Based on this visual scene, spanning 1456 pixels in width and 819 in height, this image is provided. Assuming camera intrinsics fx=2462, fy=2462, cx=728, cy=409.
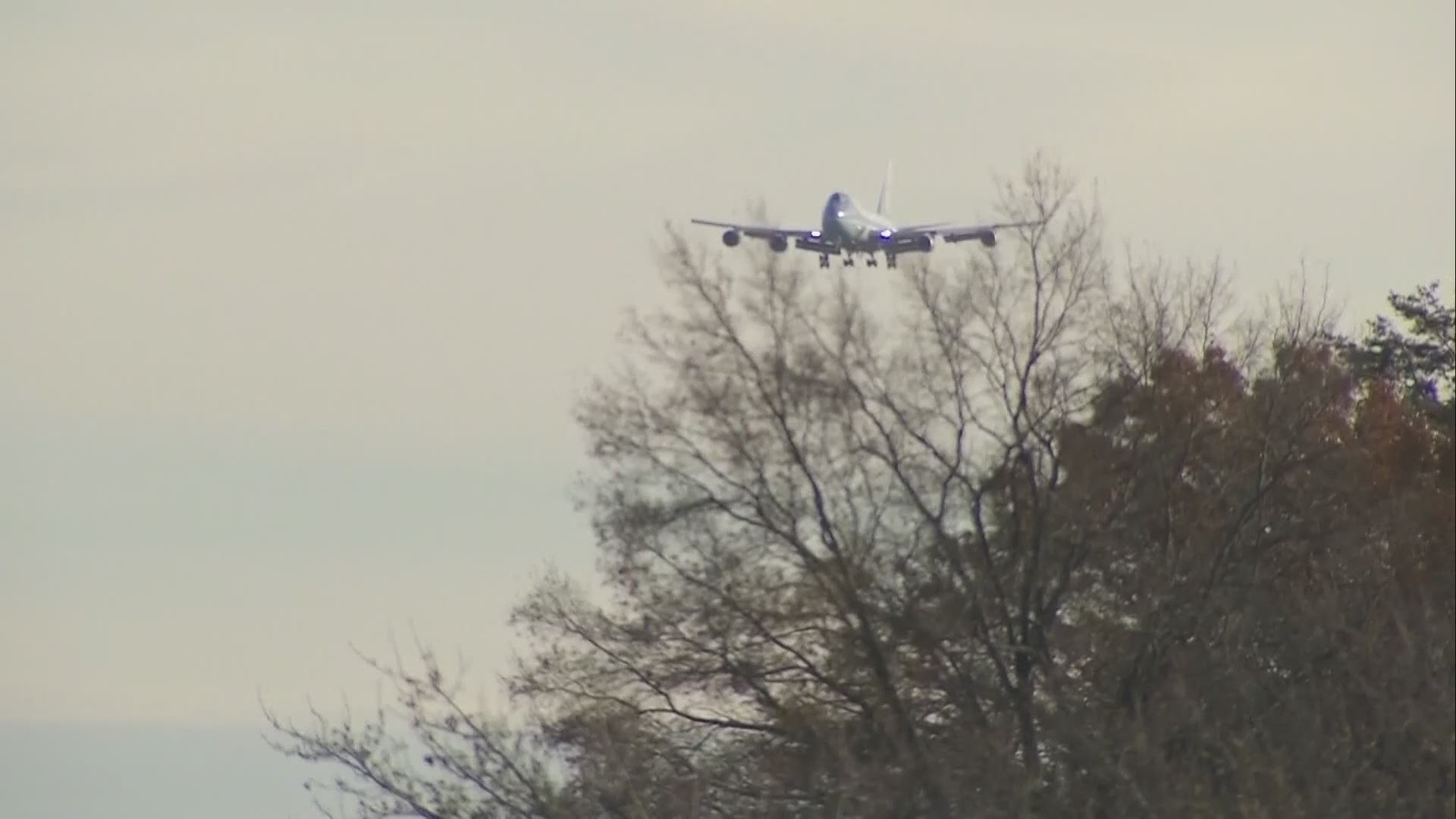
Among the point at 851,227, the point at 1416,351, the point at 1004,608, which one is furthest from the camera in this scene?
the point at 851,227

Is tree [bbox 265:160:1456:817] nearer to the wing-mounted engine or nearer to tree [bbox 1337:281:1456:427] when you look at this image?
tree [bbox 1337:281:1456:427]

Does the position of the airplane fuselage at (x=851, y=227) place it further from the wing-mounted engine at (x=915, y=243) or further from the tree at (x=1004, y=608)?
the tree at (x=1004, y=608)

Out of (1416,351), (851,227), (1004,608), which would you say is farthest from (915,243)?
(1004,608)

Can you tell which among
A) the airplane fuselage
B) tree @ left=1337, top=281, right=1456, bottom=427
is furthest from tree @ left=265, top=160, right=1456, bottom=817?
the airplane fuselage

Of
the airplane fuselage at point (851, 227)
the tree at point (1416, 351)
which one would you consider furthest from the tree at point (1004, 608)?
the airplane fuselage at point (851, 227)

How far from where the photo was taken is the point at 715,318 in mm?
25828

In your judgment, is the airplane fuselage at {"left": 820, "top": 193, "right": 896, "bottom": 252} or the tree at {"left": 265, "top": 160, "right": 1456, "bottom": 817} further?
the airplane fuselage at {"left": 820, "top": 193, "right": 896, "bottom": 252}

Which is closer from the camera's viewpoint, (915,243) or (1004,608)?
(1004,608)

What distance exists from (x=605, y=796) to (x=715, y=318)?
6.49 m

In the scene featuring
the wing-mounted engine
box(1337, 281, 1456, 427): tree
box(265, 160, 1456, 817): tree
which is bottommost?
box(265, 160, 1456, 817): tree

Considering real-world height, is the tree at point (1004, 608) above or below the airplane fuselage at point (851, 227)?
below

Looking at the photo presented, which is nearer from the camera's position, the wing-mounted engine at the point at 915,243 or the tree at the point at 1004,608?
the tree at the point at 1004,608

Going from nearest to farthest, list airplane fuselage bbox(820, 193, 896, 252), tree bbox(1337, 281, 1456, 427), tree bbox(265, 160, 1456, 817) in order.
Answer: tree bbox(265, 160, 1456, 817)
tree bbox(1337, 281, 1456, 427)
airplane fuselage bbox(820, 193, 896, 252)

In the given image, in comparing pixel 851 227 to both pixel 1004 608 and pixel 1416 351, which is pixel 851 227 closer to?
pixel 1416 351
